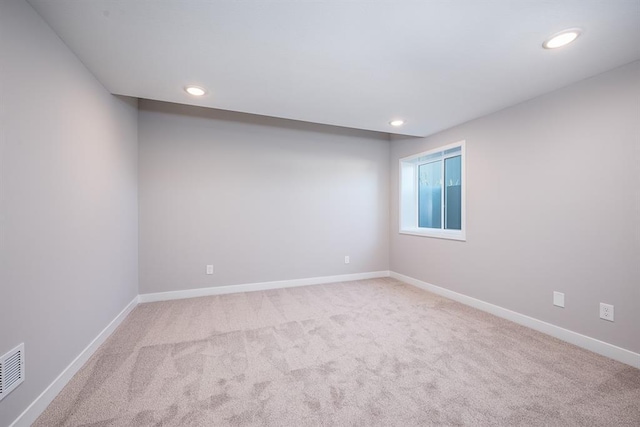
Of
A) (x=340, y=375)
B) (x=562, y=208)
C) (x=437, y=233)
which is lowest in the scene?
(x=340, y=375)

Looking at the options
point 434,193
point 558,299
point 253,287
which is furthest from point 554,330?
point 253,287

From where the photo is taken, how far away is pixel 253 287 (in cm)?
374

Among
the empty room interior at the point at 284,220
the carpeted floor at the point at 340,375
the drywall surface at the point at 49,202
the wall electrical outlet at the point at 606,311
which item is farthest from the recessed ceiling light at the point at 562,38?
the drywall surface at the point at 49,202

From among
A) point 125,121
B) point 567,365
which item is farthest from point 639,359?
point 125,121

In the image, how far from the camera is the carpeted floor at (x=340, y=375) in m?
1.46

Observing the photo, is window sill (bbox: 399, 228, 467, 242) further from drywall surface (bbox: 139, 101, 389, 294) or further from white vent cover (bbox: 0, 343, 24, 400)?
white vent cover (bbox: 0, 343, 24, 400)

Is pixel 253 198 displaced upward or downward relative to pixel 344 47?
downward

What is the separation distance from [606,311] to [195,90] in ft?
13.0

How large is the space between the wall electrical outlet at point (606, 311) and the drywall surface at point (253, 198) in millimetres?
2716

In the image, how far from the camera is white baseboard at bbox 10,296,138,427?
4.48 ft

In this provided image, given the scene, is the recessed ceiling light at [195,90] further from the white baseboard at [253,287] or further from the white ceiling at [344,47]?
the white baseboard at [253,287]

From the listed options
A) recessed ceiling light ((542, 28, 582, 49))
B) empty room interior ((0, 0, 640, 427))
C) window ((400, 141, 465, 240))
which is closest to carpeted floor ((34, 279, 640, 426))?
empty room interior ((0, 0, 640, 427))

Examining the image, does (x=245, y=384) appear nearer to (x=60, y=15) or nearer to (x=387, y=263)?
(x=60, y=15)

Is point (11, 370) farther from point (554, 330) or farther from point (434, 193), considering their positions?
point (434, 193)
